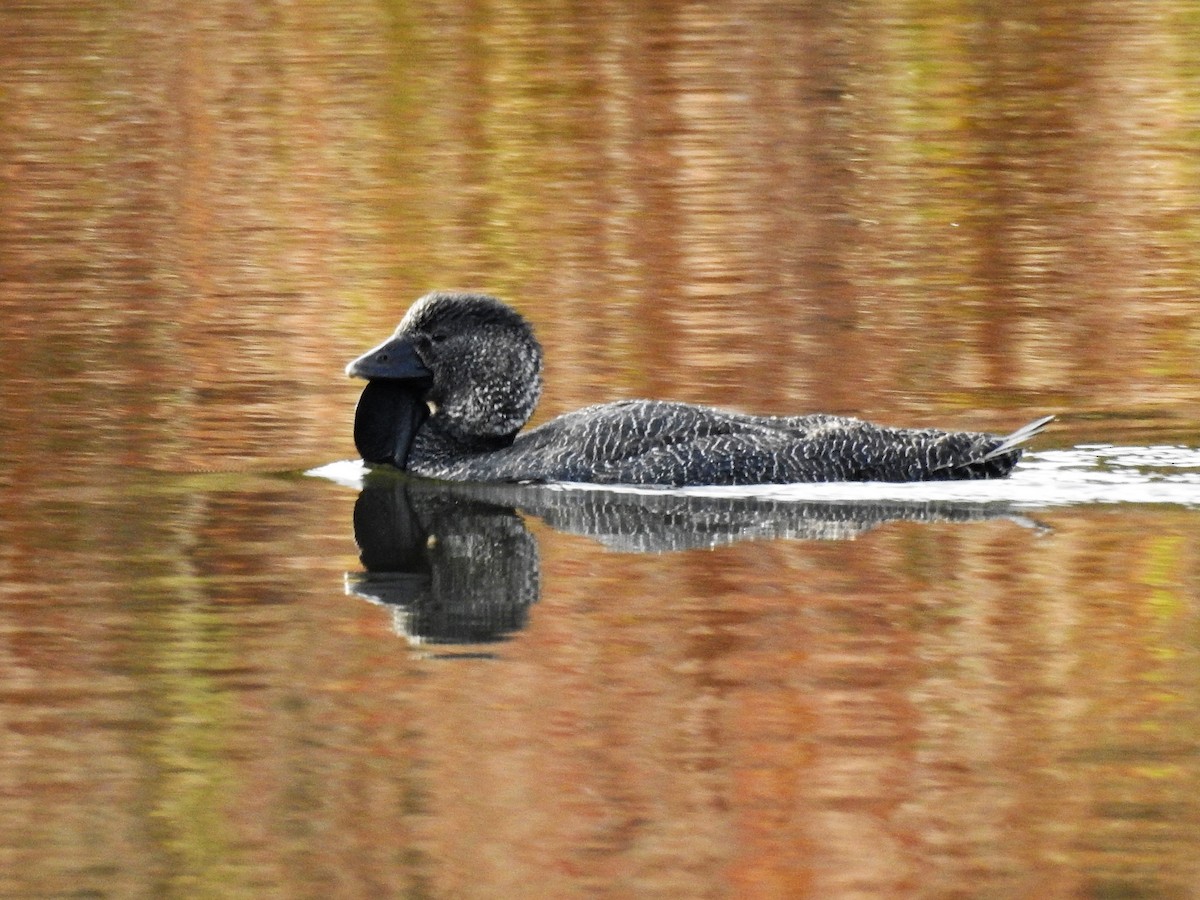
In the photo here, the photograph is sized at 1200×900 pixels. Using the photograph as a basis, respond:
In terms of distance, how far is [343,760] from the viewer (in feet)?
19.2

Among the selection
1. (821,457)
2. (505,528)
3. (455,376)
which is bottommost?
(505,528)

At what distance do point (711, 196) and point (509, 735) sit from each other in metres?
11.6

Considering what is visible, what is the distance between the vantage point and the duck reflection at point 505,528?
7621 mm

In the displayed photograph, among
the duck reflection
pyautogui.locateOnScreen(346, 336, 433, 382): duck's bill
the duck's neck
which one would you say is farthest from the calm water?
pyautogui.locateOnScreen(346, 336, 433, 382): duck's bill

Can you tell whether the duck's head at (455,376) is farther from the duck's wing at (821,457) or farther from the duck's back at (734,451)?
the duck's wing at (821,457)

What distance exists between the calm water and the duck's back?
0.22m

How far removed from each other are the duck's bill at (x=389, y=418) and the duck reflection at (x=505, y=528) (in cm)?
13

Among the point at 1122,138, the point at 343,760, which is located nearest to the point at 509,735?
the point at 343,760

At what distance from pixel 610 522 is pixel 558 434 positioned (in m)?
0.89

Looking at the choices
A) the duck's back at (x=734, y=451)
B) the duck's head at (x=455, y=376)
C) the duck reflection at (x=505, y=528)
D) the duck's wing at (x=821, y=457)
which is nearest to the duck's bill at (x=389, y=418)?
the duck's head at (x=455, y=376)

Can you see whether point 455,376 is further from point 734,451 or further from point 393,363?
point 734,451

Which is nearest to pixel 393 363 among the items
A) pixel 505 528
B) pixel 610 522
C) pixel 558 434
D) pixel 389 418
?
pixel 389 418

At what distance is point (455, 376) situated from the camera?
9.92m

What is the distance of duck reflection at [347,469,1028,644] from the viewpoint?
25.0 ft
